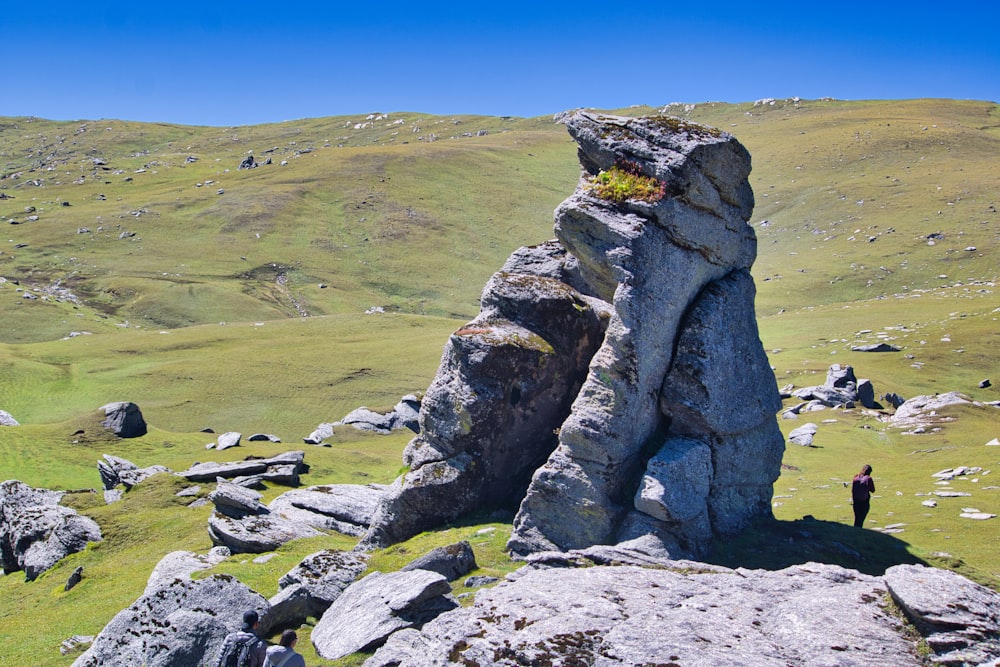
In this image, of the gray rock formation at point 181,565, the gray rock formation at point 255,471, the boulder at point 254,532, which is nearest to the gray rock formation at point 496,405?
the boulder at point 254,532

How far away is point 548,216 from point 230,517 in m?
137

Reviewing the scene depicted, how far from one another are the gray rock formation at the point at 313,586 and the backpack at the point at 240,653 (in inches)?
162

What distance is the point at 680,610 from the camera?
583 inches

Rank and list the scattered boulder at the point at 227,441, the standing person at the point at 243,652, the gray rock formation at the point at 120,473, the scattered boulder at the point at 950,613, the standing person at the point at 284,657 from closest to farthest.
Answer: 1. the scattered boulder at the point at 950,613
2. the standing person at the point at 284,657
3. the standing person at the point at 243,652
4. the gray rock formation at the point at 120,473
5. the scattered boulder at the point at 227,441

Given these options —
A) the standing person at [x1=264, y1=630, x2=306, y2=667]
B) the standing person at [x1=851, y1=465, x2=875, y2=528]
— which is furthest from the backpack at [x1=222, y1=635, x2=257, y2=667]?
the standing person at [x1=851, y1=465, x2=875, y2=528]

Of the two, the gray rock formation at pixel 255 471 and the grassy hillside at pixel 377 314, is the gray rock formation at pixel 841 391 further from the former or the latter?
the gray rock formation at pixel 255 471

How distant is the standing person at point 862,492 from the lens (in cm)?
2527

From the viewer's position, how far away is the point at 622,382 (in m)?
23.4

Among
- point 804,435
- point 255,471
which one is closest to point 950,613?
point 804,435

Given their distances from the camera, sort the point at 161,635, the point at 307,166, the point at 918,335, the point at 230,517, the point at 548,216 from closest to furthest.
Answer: the point at 161,635 < the point at 230,517 < the point at 918,335 < the point at 548,216 < the point at 307,166

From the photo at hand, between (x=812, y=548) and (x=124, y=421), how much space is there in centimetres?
4364

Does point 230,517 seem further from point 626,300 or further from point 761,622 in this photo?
point 761,622

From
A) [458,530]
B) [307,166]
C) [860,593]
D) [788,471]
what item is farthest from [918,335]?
[307,166]

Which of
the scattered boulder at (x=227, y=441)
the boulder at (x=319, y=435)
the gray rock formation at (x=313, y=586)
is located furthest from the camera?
the boulder at (x=319, y=435)
